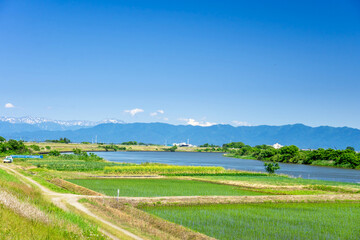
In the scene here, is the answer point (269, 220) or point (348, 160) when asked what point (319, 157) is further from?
point (269, 220)

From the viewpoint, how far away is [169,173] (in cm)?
7731

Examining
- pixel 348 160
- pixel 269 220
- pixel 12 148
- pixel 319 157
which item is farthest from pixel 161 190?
pixel 319 157

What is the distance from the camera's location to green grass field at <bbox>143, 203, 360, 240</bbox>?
24.5m

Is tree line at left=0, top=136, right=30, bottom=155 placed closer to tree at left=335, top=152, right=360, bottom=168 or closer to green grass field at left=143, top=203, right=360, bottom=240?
tree at left=335, top=152, right=360, bottom=168

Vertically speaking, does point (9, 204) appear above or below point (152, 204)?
above

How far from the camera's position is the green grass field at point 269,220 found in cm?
2452

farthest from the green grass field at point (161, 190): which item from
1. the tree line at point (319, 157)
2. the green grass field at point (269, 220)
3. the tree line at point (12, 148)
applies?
the tree line at point (12, 148)

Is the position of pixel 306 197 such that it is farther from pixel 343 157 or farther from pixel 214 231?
pixel 343 157

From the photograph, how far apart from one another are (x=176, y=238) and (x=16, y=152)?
131 m

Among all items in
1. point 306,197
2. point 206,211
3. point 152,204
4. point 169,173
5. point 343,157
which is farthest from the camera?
→ point 343,157

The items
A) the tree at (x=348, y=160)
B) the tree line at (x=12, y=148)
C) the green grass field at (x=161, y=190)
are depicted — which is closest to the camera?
the green grass field at (x=161, y=190)

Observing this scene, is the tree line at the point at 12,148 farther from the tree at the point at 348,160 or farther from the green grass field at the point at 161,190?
the tree at the point at 348,160

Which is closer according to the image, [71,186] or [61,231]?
[61,231]

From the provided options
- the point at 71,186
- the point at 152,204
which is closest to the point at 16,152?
the point at 71,186
